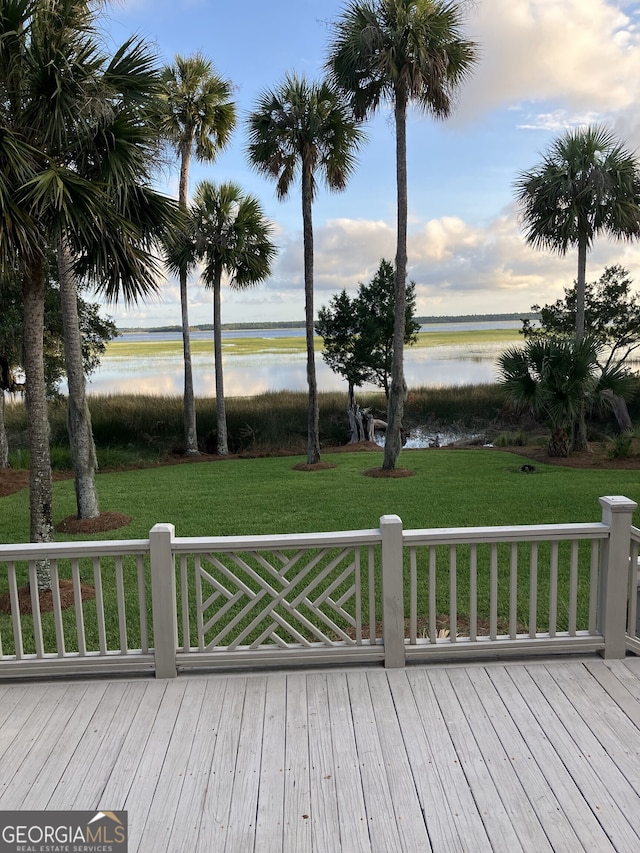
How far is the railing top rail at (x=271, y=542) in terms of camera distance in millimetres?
3191

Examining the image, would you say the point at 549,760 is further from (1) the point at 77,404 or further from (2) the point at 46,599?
(1) the point at 77,404

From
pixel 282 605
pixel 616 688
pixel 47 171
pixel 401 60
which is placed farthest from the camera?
pixel 401 60

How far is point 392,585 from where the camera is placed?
3.22 metres

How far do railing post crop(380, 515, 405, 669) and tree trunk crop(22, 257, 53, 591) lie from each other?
3.31m

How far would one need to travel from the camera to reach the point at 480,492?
32.8 ft

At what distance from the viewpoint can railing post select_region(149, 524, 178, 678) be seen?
3.16 m

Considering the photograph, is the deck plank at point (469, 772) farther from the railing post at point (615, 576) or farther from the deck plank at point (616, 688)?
the railing post at point (615, 576)

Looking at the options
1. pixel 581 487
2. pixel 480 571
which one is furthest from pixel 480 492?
pixel 480 571

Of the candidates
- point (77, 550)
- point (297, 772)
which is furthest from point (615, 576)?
point (77, 550)

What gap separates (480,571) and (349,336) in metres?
15.9

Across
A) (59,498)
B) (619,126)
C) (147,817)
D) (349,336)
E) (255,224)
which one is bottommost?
(59,498)

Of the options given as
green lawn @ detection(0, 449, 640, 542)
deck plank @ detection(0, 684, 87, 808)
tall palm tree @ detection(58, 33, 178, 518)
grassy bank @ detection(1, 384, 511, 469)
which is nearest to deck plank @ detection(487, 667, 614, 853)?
deck plank @ detection(0, 684, 87, 808)

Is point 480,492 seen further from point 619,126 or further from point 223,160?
point 223,160

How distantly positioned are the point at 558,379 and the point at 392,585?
11266mm
